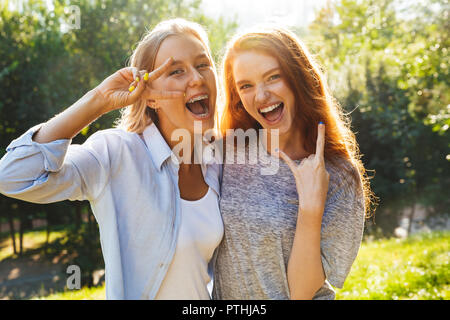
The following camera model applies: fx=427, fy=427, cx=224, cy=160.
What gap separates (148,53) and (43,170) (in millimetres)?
1038

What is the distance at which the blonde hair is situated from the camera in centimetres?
251

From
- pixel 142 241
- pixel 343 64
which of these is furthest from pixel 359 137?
pixel 142 241

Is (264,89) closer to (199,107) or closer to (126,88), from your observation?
(199,107)

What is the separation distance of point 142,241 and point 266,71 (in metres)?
1.24

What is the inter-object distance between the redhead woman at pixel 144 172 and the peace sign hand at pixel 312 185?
0.51m

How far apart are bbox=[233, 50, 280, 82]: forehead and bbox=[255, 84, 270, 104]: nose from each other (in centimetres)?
8

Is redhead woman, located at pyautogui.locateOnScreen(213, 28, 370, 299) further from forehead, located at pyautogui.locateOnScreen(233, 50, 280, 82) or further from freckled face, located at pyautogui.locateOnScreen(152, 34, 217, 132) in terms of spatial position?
freckled face, located at pyautogui.locateOnScreen(152, 34, 217, 132)

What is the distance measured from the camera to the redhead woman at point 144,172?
1.85m

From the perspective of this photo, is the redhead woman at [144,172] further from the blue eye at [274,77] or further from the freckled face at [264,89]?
the blue eye at [274,77]

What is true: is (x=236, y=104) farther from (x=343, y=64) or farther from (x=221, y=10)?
(x=221, y=10)

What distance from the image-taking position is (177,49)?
251 cm

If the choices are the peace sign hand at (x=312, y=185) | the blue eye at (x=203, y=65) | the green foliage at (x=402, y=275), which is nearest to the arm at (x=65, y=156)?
the blue eye at (x=203, y=65)

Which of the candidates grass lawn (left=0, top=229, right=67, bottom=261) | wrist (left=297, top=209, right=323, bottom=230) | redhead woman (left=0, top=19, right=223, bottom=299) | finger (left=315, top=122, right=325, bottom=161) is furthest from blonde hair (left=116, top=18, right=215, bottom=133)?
grass lawn (left=0, top=229, right=67, bottom=261)

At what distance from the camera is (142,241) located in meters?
2.15
